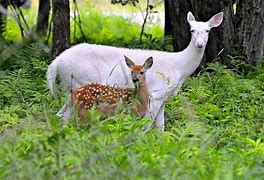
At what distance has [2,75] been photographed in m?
10.8

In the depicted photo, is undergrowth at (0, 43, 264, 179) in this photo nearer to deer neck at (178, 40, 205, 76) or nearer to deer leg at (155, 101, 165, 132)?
deer leg at (155, 101, 165, 132)

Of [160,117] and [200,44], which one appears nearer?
[160,117]

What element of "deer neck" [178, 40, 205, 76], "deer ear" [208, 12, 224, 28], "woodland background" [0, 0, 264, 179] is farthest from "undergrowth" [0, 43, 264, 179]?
"deer ear" [208, 12, 224, 28]

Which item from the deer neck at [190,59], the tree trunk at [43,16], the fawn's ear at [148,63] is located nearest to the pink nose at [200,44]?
the deer neck at [190,59]

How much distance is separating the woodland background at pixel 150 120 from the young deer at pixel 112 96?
0.33 metres

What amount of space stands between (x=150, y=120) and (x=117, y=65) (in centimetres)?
225

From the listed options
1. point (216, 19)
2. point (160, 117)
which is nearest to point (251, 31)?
point (216, 19)

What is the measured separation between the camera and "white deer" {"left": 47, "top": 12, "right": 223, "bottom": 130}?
9305 millimetres

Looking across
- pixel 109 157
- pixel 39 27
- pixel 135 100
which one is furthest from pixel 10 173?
pixel 39 27

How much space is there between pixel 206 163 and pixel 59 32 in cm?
601

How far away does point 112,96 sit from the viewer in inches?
317

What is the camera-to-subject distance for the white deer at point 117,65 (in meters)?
9.30

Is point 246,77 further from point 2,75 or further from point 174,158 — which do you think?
point 174,158

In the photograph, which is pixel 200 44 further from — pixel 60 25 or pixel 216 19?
pixel 60 25
